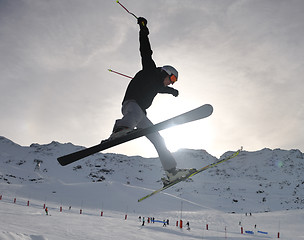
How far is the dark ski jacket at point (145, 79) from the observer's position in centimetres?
362

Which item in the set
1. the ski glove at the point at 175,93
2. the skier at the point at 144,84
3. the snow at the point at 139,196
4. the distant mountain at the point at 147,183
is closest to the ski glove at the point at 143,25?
the skier at the point at 144,84

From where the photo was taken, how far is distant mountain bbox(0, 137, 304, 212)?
47.0 meters

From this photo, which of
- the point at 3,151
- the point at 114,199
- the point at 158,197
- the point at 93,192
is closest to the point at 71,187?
the point at 93,192

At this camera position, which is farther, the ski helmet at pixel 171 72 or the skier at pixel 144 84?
the ski helmet at pixel 171 72

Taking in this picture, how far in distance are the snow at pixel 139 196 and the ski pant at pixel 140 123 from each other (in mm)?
4448

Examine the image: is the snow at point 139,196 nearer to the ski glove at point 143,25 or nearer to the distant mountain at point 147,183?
the distant mountain at point 147,183

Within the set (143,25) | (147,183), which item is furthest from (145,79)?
(147,183)

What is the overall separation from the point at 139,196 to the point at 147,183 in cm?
3840

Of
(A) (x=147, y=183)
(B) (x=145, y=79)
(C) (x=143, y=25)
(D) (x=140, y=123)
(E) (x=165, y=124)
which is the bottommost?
(E) (x=165, y=124)

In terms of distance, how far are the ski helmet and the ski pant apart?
656 mm

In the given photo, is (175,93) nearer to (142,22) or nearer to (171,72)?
(171,72)

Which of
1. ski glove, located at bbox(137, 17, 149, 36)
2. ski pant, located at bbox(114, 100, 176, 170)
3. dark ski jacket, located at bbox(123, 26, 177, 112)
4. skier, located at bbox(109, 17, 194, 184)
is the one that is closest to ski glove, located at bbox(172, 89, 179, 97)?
skier, located at bbox(109, 17, 194, 184)

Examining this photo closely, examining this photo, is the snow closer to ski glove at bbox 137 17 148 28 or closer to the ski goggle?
the ski goggle

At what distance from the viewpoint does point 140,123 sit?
387cm
